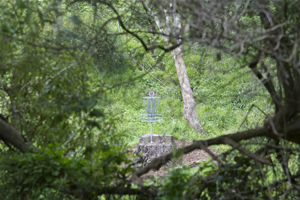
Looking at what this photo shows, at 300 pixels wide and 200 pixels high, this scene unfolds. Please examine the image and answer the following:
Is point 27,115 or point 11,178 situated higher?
point 27,115

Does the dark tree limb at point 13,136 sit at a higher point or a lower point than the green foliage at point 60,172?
higher

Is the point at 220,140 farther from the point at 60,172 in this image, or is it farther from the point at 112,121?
the point at 60,172

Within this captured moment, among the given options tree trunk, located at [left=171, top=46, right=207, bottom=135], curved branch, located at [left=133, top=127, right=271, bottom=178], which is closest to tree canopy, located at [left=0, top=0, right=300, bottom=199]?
curved branch, located at [left=133, top=127, right=271, bottom=178]

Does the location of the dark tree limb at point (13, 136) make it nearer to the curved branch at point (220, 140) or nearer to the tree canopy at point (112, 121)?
the tree canopy at point (112, 121)

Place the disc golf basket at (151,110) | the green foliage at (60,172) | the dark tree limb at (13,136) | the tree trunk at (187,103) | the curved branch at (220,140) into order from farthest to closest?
1. the tree trunk at (187,103)
2. the disc golf basket at (151,110)
3. the dark tree limb at (13,136)
4. the green foliage at (60,172)
5. the curved branch at (220,140)

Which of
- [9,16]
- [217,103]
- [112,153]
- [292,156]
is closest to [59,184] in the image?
[112,153]

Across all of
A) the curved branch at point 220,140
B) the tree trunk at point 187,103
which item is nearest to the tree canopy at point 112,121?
the curved branch at point 220,140

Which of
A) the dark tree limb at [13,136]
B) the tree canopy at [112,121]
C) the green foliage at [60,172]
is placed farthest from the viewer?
the dark tree limb at [13,136]

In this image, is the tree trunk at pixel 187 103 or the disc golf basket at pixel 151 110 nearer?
the disc golf basket at pixel 151 110

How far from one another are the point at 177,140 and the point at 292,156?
8781 millimetres

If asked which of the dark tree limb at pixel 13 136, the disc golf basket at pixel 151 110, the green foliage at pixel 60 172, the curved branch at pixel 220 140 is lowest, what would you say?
the green foliage at pixel 60 172

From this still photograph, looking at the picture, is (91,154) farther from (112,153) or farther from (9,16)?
(9,16)

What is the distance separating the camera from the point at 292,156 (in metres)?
3.71

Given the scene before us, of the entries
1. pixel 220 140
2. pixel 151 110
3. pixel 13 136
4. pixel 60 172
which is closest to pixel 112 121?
pixel 60 172
